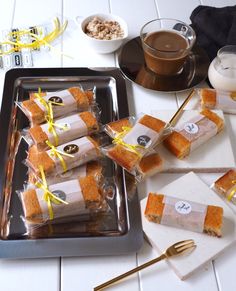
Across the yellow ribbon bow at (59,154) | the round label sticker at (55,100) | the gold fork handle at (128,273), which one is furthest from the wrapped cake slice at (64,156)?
the gold fork handle at (128,273)

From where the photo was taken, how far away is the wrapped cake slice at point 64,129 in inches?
33.0

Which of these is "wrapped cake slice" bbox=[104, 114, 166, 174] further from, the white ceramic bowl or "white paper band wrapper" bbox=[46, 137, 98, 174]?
the white ceramic bowl

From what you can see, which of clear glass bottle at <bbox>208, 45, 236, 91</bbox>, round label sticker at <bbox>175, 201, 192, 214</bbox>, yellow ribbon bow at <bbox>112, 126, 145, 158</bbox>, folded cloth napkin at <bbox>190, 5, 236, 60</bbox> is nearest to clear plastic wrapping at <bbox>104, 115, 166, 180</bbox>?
yellow ribbon bow at <bbox>112, 126, 145, 158</bbox>

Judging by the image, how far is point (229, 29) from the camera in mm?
1104

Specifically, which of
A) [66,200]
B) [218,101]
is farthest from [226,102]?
[66,200]

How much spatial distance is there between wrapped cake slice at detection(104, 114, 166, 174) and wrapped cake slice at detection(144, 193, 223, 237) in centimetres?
10

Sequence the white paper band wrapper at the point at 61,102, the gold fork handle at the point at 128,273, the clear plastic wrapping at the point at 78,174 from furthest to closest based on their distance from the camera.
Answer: the white paper band wrapper at the point at 61,102 < the clear plastic wrapping at the point at 78,174 < the gold fork handle at the point at 128,273

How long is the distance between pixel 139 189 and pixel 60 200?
0.17m

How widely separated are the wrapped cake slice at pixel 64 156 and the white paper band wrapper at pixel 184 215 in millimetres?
187

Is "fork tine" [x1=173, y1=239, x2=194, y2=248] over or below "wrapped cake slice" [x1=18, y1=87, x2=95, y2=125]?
below

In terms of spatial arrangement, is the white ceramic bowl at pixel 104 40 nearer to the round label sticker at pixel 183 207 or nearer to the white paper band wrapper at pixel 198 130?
the white paper band wrapper at pixel 198 130

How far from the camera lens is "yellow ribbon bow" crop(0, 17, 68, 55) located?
3.55 feet

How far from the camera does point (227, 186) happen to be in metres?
0.80

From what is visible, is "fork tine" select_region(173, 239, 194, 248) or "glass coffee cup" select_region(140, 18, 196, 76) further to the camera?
"glass coffee cup" select_region(140, 18, 196, 76)
